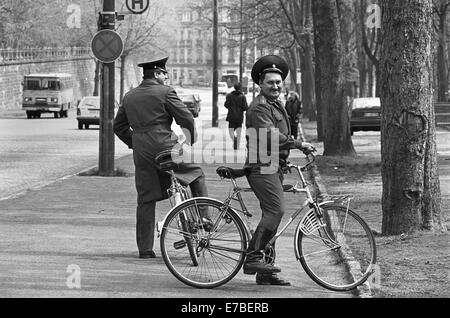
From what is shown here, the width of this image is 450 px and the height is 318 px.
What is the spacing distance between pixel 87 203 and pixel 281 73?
7.16 meters

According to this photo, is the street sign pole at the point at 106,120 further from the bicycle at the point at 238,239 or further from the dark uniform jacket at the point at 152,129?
the bicycle at the point at 238,239

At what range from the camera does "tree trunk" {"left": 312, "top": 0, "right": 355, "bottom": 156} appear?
25719mm

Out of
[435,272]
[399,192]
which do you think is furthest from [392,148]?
[435,272]

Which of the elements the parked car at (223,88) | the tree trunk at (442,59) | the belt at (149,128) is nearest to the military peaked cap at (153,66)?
the belt at (149,128)

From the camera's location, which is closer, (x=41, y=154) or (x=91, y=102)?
(x=41, y=154)

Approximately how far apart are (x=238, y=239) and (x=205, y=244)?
30 cm

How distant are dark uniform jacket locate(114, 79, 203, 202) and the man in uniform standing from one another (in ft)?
4.48

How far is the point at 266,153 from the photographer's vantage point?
8.86 meters

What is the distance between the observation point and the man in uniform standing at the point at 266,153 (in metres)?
8.79

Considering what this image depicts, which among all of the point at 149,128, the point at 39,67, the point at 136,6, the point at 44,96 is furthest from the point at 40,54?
the point at 149,128

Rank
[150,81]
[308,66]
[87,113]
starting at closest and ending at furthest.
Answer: [150,81]
[87,113]
[308,66]

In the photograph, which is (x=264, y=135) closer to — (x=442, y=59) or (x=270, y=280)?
(x=270, y=280)

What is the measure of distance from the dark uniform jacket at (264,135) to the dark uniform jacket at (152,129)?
4.41 feet
